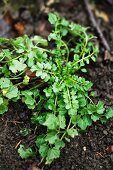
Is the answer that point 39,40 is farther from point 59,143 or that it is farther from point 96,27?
point 59,143

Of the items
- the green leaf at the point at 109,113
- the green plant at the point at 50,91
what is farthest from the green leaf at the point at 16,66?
the green leaf at the point at 109,113

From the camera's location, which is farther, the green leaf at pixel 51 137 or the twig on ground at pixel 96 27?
the twig on ground at pixel 96 27

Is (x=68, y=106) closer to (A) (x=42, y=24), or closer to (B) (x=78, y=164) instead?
(B) (x=78, y=164)

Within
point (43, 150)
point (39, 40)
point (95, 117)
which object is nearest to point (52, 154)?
point (43, 150)

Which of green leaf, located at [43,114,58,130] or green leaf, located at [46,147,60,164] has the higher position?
green leaf, located at [43,114,58,130]

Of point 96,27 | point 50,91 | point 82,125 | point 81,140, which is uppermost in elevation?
point 96,27

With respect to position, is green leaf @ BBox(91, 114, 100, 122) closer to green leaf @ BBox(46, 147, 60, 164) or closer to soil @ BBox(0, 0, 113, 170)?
soil @ BBox(0, 0, 113, 170)

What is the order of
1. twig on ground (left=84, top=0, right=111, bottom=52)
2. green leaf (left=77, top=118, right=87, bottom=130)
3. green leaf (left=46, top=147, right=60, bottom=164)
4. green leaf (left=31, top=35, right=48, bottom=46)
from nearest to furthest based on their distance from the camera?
green leaf (left=46, top=147, right=60, bottom=164)
green leaf (left=77, top=118, right=87, bottom=130)
green leaf (left=31, top=35, right=48, bottom=46)
twig on ground (left=84, top=0, right=111, bottom=52)

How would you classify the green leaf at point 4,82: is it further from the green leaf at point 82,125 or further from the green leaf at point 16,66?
the green leaf at point 82,125

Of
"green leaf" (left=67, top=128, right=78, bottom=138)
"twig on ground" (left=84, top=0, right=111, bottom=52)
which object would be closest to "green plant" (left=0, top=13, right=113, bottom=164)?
"green leaf" (left=67, top=128, right=78, bottom=138)
